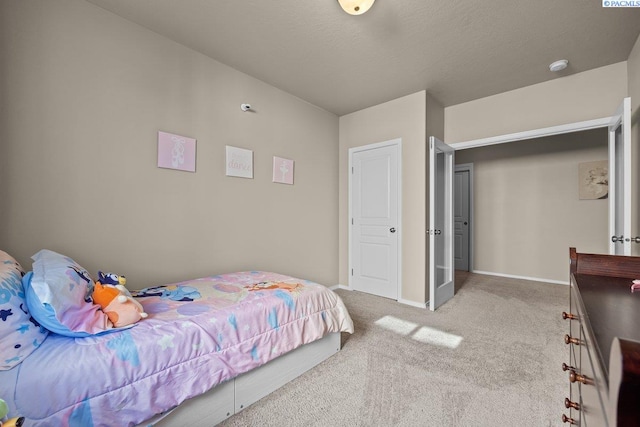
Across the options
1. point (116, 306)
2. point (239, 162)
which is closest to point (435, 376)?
point (116, 306)

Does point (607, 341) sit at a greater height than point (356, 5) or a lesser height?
lesser

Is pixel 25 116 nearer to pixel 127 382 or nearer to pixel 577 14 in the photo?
pixel 127 382

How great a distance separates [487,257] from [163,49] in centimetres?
575

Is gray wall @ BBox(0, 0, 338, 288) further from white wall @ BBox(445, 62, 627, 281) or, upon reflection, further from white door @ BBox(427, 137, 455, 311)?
white wall @ BBox(445, 62, 627, 281)

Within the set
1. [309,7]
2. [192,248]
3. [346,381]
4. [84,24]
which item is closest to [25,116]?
[84,24]

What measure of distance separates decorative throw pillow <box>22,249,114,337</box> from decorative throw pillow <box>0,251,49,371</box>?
0.03 metres

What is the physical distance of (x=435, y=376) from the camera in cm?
197

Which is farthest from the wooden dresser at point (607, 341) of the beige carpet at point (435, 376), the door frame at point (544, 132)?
the door frame at point (544, 132)

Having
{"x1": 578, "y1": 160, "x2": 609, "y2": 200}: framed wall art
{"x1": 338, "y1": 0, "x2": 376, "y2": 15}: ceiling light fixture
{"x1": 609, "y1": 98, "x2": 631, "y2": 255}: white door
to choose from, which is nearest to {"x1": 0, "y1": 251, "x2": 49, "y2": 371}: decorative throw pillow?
{"x1": 338, "y1": 0, "x2": 376, "y2": 15}: ceiling light fixture

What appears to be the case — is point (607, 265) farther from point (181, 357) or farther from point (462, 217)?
point (462, 217)

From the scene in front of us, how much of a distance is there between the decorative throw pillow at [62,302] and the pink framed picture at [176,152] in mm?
1227

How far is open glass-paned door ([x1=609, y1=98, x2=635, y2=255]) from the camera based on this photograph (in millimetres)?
2162

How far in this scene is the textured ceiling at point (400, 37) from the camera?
2064 millimetres

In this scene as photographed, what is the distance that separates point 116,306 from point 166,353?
38 cm
